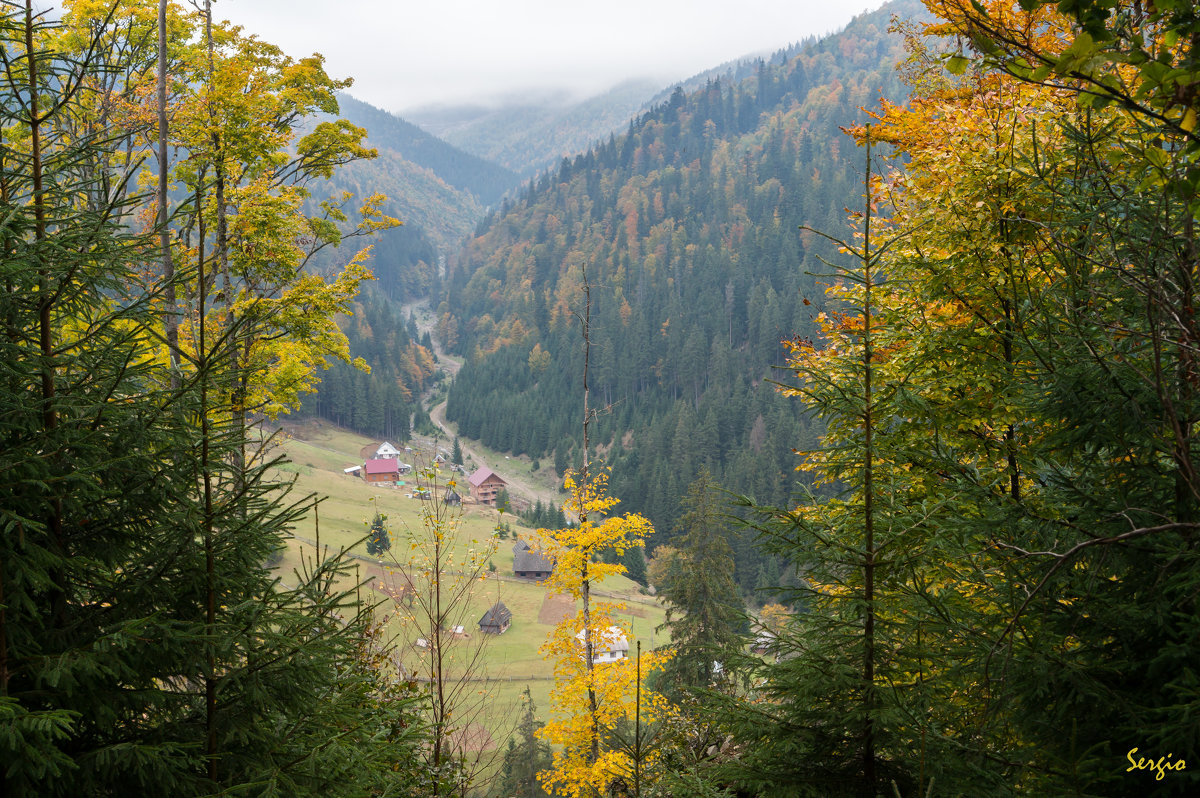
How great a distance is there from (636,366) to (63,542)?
114 meters

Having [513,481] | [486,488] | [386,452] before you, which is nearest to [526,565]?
[486,488]

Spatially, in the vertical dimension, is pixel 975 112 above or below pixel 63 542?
above

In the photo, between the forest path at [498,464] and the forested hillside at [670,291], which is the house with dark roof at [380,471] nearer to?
the forest path at [498,464]

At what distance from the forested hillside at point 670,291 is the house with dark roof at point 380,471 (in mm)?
27851

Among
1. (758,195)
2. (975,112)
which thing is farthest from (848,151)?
(975,112)

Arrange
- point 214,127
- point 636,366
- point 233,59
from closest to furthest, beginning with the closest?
1. point 214,127
2. point 233,59
3. point 636,366

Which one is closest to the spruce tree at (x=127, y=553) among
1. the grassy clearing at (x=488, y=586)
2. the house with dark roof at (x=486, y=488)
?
the grassy clearing at (x=488, y=586)

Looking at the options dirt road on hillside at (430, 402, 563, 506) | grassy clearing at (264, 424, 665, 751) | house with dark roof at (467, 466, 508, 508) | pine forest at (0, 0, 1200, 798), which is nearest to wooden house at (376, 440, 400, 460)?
grassy clearing at (264, 424, 665, 751)

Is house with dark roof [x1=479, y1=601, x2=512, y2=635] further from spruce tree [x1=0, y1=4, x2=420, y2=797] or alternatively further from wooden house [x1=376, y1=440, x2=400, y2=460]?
wooden house [x1=376, y1=440, x2=400, y2=460]

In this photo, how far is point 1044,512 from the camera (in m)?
5.82

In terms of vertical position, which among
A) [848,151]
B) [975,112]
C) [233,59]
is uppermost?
[848,151]

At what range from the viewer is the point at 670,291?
132 meters

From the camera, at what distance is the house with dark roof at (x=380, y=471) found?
68.7 m

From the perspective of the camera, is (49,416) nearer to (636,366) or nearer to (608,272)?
(636,366)
